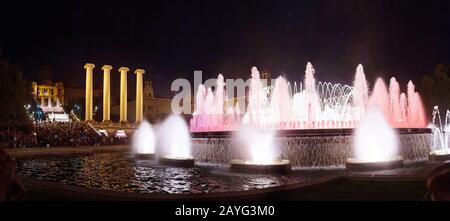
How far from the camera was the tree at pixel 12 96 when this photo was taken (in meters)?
31.3

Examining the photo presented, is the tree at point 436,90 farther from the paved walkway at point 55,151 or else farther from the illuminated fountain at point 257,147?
the illuminated fountain at point 257,147

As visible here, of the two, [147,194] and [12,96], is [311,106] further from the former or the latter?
[147,194]

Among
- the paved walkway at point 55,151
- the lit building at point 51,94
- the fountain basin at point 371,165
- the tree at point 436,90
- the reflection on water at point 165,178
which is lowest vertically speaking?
the reflection on water at point 165,178

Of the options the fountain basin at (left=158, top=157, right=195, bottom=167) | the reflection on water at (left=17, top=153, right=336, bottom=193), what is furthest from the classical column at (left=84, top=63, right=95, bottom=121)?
the fountain basin at (left=158, top=157, right=195, bottom=167)

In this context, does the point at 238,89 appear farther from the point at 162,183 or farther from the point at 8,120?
the point at 162,183

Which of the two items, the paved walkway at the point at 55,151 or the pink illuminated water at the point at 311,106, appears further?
the pink illuminated water at the point at 311,106

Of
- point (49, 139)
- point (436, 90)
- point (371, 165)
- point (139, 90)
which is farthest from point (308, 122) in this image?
point (139, 90)

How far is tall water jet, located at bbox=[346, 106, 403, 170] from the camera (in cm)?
1799

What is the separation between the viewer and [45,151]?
92.3 ft

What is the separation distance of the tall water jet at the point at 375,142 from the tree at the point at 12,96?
25604 mm

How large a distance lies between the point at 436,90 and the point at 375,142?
1496 inches

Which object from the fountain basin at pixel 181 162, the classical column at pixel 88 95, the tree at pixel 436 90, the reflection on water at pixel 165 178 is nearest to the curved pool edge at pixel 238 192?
the reflection on water at pixel 165 178

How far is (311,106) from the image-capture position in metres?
32.4
